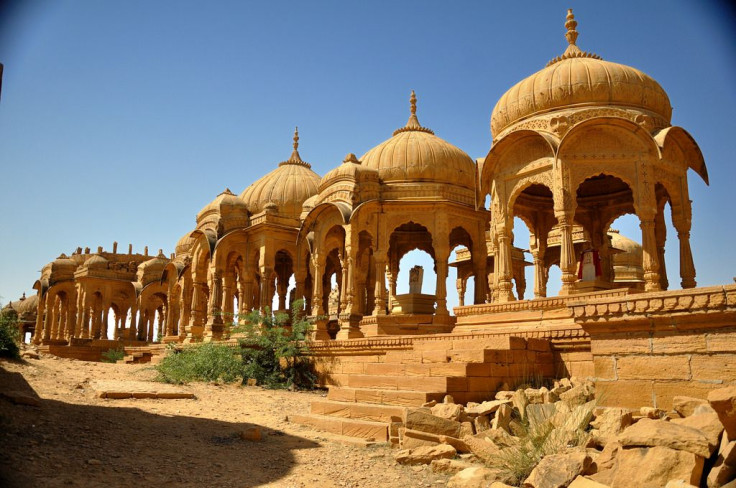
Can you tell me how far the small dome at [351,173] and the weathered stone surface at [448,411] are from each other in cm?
1135

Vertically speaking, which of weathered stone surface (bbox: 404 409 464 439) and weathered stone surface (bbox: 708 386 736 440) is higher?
weathered stone surface (bbox: 708 386 736 440)

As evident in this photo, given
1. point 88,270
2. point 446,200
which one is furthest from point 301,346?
point 88,270

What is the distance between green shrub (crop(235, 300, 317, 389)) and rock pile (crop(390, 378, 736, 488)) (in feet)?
23.5

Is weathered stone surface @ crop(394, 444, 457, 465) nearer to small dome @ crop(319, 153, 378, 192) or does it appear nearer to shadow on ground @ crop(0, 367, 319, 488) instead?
shadow on ground @ crop(0, 367, 319, 488)

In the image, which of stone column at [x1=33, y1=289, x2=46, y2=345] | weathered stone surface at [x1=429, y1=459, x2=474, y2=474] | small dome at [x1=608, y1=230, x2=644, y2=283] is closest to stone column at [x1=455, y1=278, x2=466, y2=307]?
small dome at [x1=608, y1=230, x2=644, y2=283]

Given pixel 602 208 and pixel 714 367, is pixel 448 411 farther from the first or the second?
pixel 602 208

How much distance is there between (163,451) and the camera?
635cm

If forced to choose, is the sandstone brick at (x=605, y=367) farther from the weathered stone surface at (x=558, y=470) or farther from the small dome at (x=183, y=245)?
the small dome at (x=183, y=245)

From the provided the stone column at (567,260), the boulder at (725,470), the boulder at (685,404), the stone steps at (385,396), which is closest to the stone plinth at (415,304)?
the stone column at (567,260)

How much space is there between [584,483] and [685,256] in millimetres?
10055

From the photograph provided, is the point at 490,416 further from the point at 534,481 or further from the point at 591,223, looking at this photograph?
the point at 591,223

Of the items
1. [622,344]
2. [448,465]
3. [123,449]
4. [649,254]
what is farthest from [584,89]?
[123,449]

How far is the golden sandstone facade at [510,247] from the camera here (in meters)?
6.49

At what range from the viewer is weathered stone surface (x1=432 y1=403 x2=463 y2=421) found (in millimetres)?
6781
